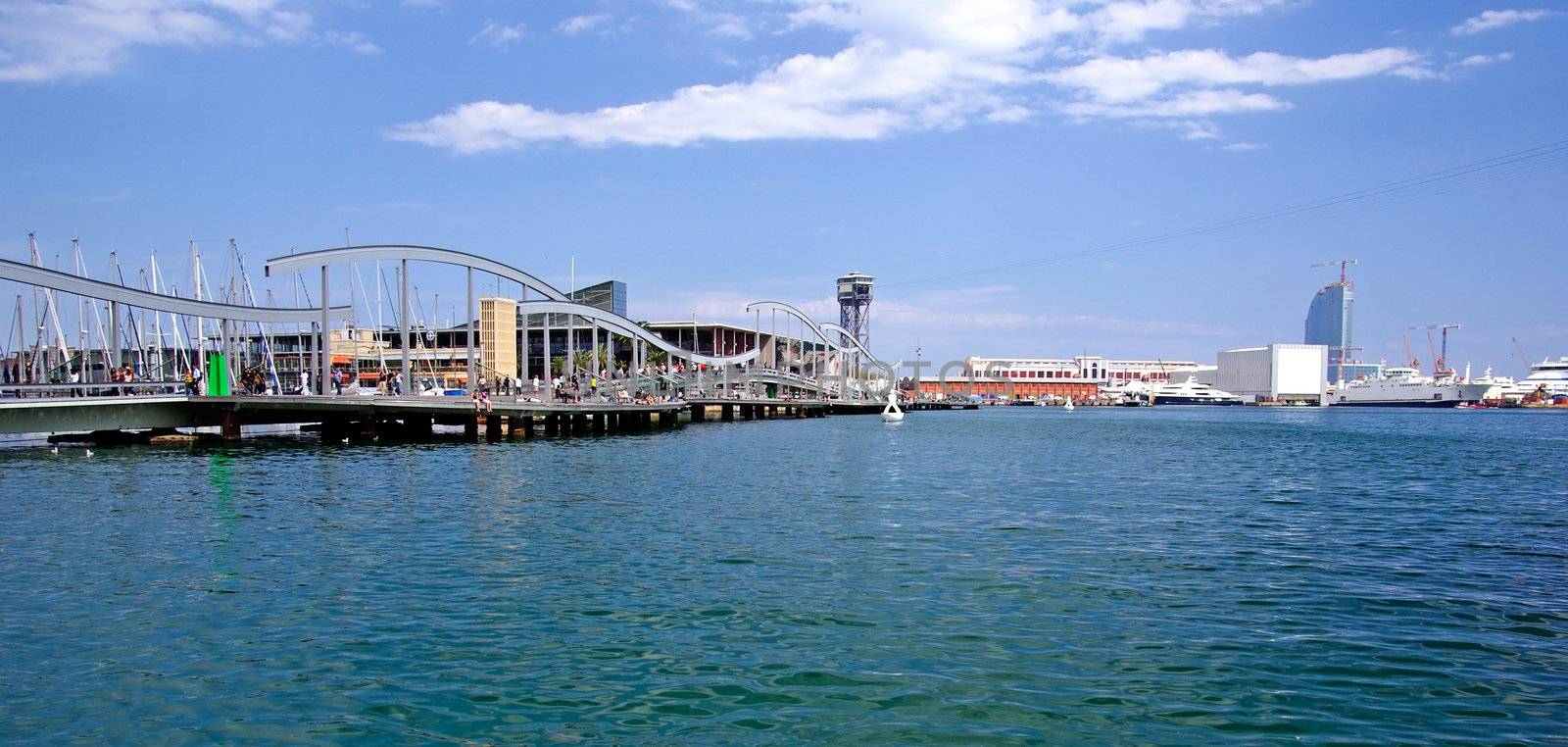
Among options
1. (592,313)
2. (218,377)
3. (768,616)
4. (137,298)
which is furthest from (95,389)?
(768,616)

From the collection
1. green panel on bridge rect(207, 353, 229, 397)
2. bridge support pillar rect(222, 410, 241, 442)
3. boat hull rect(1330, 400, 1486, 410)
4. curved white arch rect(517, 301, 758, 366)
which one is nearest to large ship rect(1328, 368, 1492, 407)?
boat hull rect(1330, 400, 1486, 410)

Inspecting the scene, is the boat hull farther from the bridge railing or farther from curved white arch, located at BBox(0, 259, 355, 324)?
the bridge railing

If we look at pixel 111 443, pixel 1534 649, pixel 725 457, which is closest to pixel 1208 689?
pixel 1534 649

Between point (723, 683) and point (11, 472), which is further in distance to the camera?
point (11, 472)

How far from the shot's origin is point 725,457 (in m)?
40.6

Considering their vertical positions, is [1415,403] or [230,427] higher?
[230,427]

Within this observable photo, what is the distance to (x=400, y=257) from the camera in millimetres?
48531

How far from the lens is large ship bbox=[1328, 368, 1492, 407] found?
164000 millimetres

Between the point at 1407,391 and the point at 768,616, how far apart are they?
18783 cm

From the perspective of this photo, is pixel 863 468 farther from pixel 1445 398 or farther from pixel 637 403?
pixel 1445 398

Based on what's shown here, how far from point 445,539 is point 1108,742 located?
1295 cm

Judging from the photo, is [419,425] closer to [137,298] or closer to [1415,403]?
[137,298]

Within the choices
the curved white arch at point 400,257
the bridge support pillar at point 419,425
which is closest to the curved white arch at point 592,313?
the curved white arch at point 400,257

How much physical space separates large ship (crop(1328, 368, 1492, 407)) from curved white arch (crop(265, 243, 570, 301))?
6292 inches
